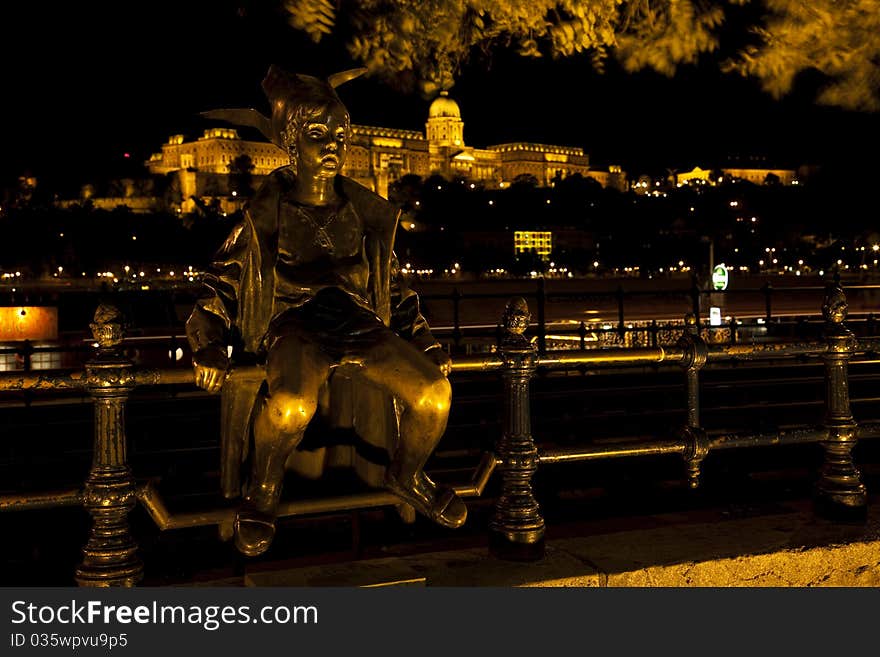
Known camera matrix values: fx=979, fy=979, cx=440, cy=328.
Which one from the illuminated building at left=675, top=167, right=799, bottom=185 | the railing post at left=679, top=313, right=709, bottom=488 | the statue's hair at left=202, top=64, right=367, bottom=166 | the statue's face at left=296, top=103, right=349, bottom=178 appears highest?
the illuminated building at left=675, top=167, right=799, bottom=185

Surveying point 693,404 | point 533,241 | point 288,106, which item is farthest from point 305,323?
point 533,241

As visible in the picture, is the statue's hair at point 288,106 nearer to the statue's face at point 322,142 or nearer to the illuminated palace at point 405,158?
the statue's face at point 322,142

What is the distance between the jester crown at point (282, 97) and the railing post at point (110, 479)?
1.10 m

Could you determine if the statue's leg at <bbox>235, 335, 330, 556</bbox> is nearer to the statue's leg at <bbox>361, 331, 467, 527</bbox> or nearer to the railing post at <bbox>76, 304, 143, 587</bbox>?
the statue's leg at <bbox>361, 331, 467, 527</bbox>

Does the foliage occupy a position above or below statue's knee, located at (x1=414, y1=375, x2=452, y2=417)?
above

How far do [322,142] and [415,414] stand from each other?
1251 millimetres

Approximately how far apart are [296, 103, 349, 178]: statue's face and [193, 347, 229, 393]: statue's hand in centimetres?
92

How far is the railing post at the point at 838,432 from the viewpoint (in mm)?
5406

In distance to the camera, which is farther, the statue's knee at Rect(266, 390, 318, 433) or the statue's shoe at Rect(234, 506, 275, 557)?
the statue's shoe at Rect(234, 506, 275, 557)

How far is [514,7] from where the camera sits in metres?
8.47

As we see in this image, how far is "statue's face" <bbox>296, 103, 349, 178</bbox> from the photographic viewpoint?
426cm

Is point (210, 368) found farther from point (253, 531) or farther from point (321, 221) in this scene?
point (321, 221)

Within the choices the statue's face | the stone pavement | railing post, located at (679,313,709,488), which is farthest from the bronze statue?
railing post, located at (679,313,709,488)

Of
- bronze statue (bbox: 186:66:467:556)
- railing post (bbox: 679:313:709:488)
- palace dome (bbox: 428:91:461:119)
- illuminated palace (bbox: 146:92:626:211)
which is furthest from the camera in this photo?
palace dome (bbox: 428:91:461:119)
